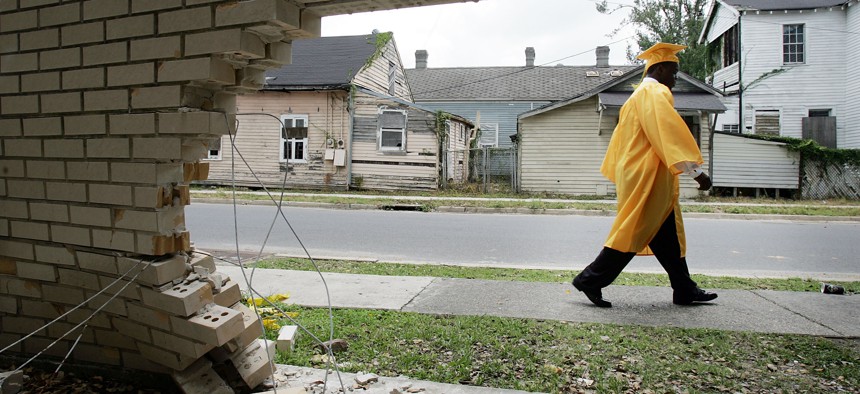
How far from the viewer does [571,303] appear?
184 inches

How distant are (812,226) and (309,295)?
11176 mm

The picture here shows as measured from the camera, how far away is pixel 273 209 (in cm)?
1441

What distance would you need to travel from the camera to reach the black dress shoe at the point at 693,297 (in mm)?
4582

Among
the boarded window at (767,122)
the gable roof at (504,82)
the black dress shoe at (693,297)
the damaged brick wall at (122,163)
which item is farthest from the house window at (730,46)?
the damaged brick wall at (122,163)

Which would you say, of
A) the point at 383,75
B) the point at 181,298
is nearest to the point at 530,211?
the point at 383,75

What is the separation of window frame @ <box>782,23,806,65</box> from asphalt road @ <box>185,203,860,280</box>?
40.1ft

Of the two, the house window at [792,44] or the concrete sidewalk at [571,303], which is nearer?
the concrete sidewalk at [571,303]

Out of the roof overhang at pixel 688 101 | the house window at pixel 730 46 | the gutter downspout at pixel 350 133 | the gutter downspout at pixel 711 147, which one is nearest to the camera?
the roof overhang at pixel 688 101

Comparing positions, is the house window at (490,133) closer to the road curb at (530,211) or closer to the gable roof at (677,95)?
the gable roof at (677,95)

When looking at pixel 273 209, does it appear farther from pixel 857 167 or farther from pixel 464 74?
pixel 464 74

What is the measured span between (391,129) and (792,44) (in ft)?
51.3

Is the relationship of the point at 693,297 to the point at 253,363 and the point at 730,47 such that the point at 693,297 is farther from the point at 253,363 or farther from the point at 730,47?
the point at 730,47

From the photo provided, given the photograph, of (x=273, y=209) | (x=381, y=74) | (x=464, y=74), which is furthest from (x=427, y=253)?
(x=464, y=74)

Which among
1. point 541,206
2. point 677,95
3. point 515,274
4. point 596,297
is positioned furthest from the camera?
point 677,95
